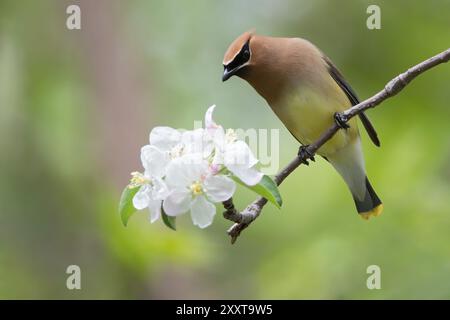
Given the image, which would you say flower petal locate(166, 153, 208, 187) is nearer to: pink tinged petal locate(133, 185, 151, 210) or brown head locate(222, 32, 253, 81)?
pink tinged petal locate(133, 185, 151, 210)

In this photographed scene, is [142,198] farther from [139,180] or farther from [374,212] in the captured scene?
[374,212]

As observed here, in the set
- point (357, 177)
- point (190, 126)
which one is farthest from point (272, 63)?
point (190, 126)

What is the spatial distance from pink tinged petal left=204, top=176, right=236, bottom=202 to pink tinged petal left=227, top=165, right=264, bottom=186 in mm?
53

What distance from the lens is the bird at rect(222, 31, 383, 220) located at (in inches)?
143

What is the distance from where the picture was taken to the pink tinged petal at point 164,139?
7.20 feet

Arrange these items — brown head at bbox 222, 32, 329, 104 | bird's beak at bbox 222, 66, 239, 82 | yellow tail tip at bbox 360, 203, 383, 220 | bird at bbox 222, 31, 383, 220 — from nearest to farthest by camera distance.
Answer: bird's beak at bbox 222, 66, 239, 82 → brown head at bbox 222, 32, 329, 104 → bird at bbox 222, 31, 383, 220 → yellow tail tip at bbox 360, 203, 383, 220

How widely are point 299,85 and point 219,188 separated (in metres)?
1.82

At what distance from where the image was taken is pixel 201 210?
2.15 metres

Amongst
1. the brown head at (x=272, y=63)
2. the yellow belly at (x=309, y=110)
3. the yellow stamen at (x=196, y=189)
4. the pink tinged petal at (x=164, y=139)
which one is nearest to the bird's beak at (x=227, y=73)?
the brown head at (x=272, y=63)

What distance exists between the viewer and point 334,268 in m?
4.68

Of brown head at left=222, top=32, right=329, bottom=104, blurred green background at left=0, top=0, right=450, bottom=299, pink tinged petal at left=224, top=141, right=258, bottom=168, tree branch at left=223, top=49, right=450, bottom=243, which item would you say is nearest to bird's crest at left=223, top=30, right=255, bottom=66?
brown head at left=222, top=32, right=329, bottom=104
